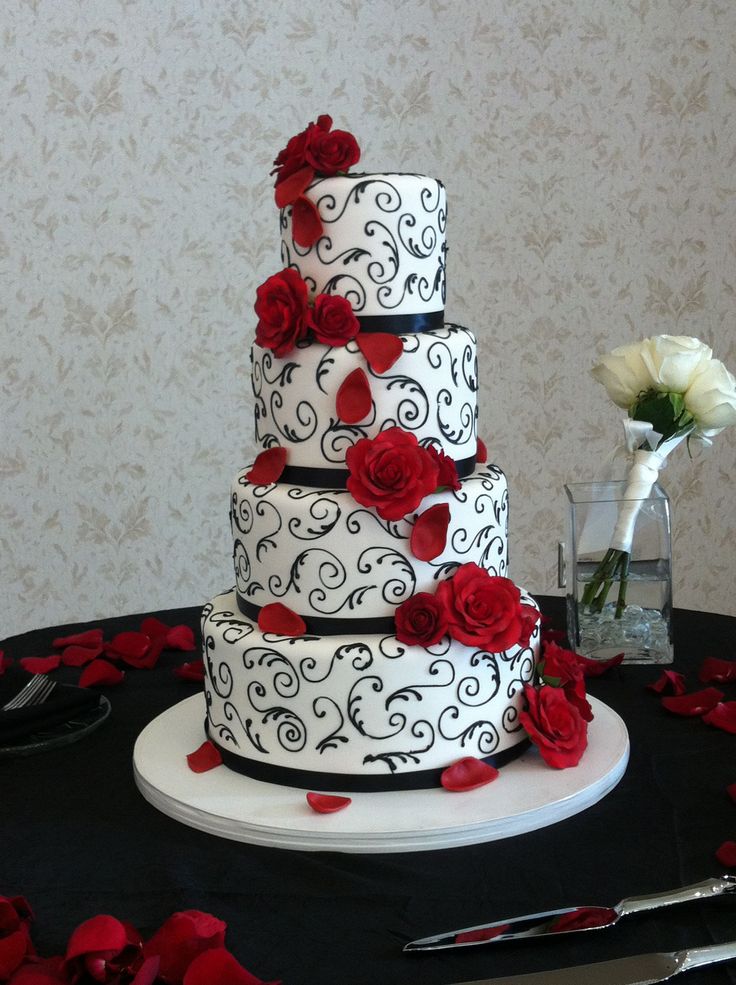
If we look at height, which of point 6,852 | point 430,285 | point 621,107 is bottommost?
point 6,852

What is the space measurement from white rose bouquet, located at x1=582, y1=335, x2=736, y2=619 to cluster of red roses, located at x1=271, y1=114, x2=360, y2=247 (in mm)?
467

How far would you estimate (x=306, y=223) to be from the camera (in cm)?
126

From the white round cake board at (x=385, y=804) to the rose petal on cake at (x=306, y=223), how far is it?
1.92 feet

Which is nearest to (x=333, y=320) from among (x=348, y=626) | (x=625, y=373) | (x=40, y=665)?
(x=348, y=626)

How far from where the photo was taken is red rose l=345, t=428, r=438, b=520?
117 centimetres

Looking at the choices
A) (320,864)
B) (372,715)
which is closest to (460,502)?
(372,715)

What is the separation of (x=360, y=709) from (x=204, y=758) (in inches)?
7.6

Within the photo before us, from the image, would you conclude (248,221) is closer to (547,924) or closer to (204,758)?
(204,758)

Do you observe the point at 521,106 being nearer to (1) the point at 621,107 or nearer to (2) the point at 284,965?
(1) the point at 621,107

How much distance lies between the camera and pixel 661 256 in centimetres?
314

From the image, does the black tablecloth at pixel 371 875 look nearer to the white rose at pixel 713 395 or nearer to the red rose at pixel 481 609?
the red rose at pixel 481 609

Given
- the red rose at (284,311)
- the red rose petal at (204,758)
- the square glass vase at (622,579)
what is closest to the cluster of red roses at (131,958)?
the red rose petal at (204,758)

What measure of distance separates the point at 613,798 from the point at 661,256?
2273mm

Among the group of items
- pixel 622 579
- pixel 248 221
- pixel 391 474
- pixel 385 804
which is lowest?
pixel 385 804
